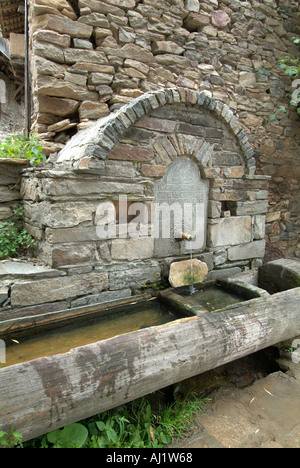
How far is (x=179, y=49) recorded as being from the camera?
376cm

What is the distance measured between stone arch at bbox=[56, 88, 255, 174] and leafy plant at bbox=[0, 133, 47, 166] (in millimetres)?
190

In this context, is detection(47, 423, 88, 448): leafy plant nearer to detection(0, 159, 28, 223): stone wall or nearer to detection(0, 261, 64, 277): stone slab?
detection(0, 261, 64, 277): stone slab

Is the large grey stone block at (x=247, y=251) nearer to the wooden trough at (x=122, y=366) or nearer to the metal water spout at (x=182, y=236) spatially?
the metal water spout at (x=182, y=236)

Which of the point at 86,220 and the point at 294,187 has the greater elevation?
A: the point at 294,187

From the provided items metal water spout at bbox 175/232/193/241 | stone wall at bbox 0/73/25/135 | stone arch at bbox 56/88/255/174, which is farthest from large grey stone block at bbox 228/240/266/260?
stone wall at bbox 0/73/25/135

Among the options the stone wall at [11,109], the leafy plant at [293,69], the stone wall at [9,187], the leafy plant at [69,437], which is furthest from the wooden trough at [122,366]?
the stone wall at [11,109]

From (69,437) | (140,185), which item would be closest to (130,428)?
(69,437)

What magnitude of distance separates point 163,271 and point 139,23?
3.01m

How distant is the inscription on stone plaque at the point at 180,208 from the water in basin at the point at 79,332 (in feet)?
2.16
